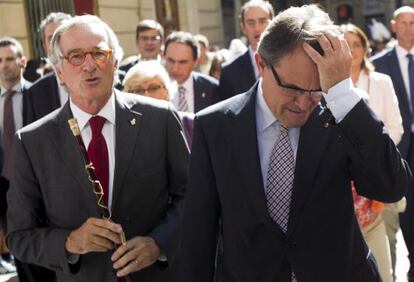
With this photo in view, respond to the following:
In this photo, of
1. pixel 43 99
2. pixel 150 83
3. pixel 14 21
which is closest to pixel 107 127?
pixel 150 83

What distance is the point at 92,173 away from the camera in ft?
9.69

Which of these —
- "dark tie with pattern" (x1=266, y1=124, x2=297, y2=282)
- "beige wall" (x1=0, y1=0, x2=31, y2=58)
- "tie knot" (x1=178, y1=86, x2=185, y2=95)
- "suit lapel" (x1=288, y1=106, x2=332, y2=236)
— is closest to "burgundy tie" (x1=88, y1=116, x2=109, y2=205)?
"dark tie with pattern" (x1=266, y1=124, x2=297, y2=282)

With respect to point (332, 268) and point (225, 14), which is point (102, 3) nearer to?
point (225, 14)

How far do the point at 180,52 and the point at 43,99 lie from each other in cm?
134

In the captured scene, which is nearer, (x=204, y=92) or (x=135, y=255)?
(x=135, y=255)

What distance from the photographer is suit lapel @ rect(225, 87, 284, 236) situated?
8.18 feet

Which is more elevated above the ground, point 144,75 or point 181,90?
point 144,75

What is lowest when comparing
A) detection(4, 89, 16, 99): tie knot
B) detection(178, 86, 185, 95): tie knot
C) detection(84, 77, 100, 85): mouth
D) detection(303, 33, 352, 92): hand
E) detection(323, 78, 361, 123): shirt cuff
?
detection(178, 86, 185, 95): tie knot

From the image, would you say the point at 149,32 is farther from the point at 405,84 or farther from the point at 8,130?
the point at 405,84

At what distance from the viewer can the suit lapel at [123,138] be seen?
301cm

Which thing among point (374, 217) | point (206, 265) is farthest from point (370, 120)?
point (374, 217)

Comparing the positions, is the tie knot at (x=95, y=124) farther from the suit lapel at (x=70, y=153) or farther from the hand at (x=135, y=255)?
the hand at (x=135, y=255)

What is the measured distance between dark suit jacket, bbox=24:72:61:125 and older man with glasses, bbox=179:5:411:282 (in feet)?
9.81

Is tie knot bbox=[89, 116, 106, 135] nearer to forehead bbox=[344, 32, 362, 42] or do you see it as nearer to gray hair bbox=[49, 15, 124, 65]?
gray hair bbox=[49, 15, 124, 65]
